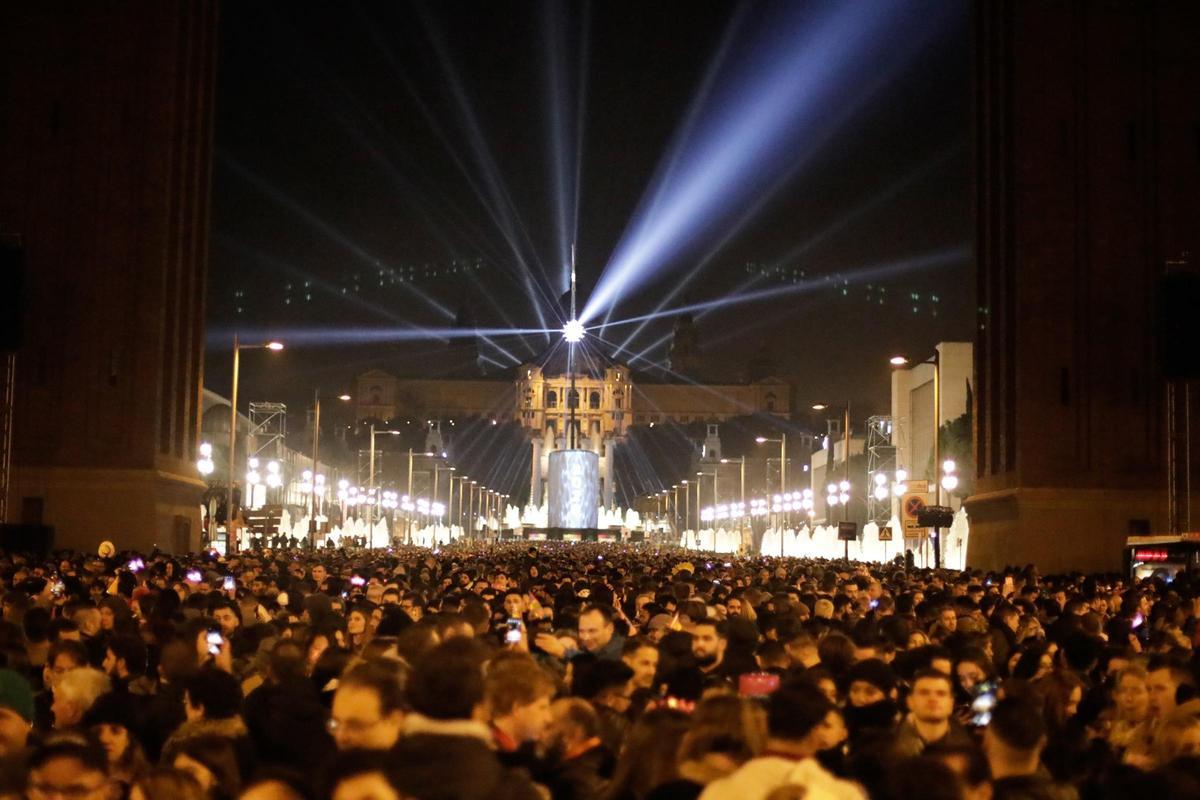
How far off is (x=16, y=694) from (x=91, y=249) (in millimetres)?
40826

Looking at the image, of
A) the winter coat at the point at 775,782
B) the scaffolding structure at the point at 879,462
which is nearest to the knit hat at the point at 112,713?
the winter coat at the point at 775,782

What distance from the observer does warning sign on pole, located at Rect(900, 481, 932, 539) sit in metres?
45.2

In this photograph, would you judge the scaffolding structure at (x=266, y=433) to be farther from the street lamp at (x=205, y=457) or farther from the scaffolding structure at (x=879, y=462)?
the scaffolding structure at (x=879, y=462)

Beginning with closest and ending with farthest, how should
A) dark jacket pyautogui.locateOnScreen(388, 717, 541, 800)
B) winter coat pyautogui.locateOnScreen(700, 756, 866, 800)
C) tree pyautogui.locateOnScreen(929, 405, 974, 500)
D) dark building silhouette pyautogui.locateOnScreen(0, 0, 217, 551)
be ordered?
dark jacket pyautogui.locateOnScreen(388, 717, 541, 800) → winter coat pyautogui.locateOnScreen(700, 756, 866, 800) → dark building silhouette pyautogui.locateOnScreen(0, 0, 217, 551) → tree pyautogui.locateOnScreen(929, 405, 974, 500)

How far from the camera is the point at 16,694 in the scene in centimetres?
1043

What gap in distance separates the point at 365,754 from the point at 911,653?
6996 millimetres

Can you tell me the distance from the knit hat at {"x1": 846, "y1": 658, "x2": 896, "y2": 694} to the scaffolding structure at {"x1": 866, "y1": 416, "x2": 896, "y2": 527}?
71257mm

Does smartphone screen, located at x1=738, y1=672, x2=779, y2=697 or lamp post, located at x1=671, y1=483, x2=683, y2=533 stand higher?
lamp post, located at x1=671, y1=483, x2=683, y2=533

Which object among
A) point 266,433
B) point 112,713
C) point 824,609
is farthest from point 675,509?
point 112,713

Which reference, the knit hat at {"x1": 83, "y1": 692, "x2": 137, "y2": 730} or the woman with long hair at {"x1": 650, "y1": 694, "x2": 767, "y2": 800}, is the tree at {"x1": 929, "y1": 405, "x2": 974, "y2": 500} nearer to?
the knit hat at {"x1": 83, "y1": 692, "x2": 137, "y2": 730}

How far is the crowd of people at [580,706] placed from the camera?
6809 millimetres

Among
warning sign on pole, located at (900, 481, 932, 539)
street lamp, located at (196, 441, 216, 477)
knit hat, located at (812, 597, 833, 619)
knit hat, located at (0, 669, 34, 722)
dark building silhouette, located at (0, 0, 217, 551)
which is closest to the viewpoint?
knit hat, located at (0, 669, 34, 722)

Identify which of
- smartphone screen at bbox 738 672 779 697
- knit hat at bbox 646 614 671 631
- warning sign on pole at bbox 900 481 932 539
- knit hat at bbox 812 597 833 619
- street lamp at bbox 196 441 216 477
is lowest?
smartphone screen at bbox 738 672 779 697

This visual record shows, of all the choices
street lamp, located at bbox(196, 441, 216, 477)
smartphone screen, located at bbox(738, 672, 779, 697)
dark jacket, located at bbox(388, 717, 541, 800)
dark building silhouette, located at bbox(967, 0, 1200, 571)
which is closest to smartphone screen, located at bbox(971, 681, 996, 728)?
smartphone screen, located at bbox(738, 672, 779, 697)
